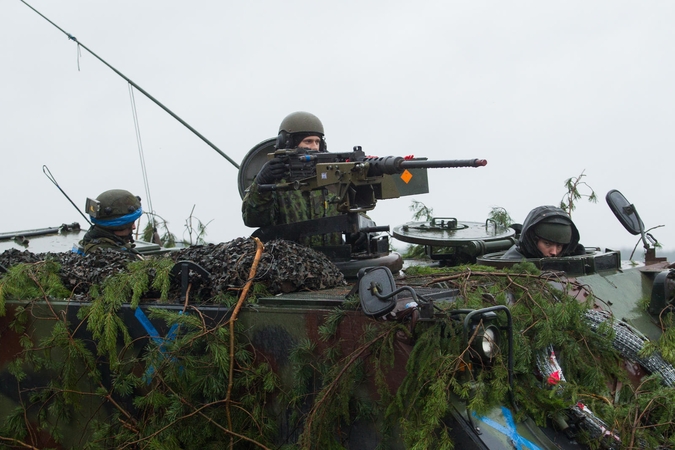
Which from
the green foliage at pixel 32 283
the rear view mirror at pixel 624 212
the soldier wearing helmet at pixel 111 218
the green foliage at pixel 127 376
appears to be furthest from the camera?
the soldier wearing helmet at pixel 111 218

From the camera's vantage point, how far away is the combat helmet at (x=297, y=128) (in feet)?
19.8

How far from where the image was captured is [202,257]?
15.3ft

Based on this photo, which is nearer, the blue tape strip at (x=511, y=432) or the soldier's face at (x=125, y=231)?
the blue tape strip at (x=511, y=432)

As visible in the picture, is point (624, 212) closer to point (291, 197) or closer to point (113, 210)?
point (291, 197)

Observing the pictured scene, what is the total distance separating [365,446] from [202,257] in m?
1.60

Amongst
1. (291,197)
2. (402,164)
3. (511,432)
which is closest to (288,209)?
(291,197)

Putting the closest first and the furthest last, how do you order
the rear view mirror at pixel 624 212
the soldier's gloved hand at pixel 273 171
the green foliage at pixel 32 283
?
the green foliage at pixel 32 283
the soldier's gloved hand at pixel 273 171
the rear view mirror at pixel 624 212

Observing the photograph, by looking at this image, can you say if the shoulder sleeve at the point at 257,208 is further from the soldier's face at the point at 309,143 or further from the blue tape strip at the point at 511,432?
the blue tape strip at the point at 511,432

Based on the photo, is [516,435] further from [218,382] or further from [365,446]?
[218,382]

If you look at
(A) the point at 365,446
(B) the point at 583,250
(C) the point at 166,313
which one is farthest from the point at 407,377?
(B) the point at 583,250

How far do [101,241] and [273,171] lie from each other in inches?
75.8

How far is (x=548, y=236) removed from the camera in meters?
5.58

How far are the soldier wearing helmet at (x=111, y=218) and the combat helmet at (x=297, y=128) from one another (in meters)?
1.51

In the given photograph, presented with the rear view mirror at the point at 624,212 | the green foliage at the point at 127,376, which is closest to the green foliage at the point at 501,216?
the rear view mirror at the point at 624,212
